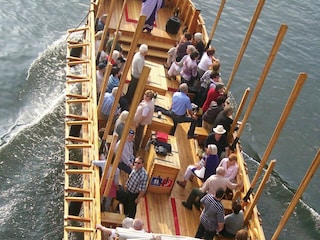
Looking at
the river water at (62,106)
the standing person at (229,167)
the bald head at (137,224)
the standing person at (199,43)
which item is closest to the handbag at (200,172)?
the standing person at (229,167)

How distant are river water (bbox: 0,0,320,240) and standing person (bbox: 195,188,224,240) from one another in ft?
17.0

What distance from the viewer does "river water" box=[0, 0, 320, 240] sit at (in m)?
16.5

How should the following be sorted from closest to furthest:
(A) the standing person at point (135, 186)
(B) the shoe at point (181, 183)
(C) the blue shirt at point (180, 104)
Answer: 1. (A) the standing person at point (135, 186)
2. (B) the shoe at point (181, 183)
3. (C) the blue shirt at point (180, 104)

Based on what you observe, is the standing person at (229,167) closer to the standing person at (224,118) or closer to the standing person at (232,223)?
the standing person at (232,223)

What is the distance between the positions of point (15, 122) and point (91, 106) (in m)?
5.54

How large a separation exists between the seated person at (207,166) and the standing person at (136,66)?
123 inches

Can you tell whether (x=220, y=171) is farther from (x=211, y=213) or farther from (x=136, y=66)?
(x=136, y=66)

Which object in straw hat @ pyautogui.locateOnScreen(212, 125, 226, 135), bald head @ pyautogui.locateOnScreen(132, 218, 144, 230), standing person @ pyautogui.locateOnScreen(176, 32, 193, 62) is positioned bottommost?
bald head @ pyautogui.locateOnScreen(132, 218, 144, 230)

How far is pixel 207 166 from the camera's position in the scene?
1348cm

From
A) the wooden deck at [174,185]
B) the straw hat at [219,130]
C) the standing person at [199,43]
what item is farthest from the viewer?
the standing person at [199,43]

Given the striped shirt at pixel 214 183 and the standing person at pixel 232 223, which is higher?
the striped shirt at pixel 214 183

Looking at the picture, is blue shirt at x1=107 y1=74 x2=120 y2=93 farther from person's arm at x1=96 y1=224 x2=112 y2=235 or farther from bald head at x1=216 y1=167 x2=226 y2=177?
person's arm at x1=96 y1=224 x2=112 y2=235

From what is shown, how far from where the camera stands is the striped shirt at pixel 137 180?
38.8ft

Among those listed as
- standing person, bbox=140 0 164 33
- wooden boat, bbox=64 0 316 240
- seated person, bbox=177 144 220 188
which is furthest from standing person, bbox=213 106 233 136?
standing person, bbox=140 0 164 33
